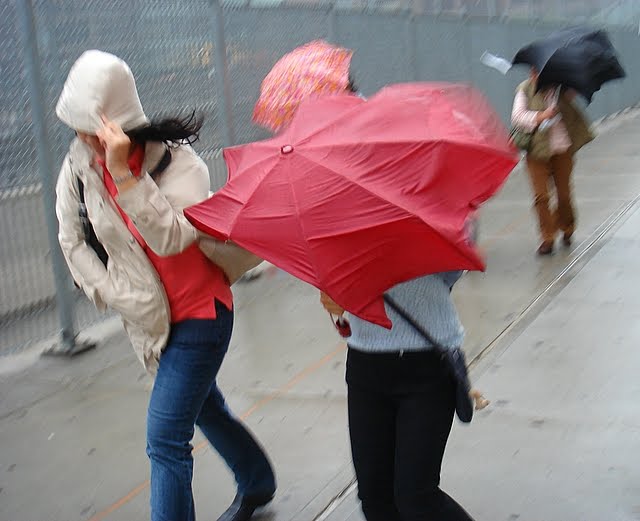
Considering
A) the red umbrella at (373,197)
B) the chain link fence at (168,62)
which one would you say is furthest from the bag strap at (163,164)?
the chain link fence at (168,62)

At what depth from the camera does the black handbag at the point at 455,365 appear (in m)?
2.82

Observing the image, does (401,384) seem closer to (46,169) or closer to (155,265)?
(155,265)

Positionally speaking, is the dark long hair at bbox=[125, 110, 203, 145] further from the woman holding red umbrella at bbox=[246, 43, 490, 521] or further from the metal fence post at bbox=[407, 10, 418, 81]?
the metal fence post at bbox=[407, 10, 418, 81]

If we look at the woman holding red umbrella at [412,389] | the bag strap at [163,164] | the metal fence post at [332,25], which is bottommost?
the metal fence post at [332,25]

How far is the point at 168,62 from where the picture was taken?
7453mm

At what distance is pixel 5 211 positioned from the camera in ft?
20.0

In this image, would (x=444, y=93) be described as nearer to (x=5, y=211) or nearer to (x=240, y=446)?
(x=240, y=446)

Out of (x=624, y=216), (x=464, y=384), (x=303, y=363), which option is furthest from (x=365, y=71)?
(x=464, y=384)

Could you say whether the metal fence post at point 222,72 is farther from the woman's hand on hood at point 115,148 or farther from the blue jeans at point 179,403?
the woman's hand on hood at point 115,148

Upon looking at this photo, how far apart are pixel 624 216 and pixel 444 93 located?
7395 mm

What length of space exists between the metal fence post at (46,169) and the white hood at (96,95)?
10.2 ft

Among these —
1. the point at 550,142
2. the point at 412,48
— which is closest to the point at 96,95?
the point at 550,142

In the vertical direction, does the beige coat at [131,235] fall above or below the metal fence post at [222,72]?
above

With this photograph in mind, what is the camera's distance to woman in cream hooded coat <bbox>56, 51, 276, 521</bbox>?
316 cm
